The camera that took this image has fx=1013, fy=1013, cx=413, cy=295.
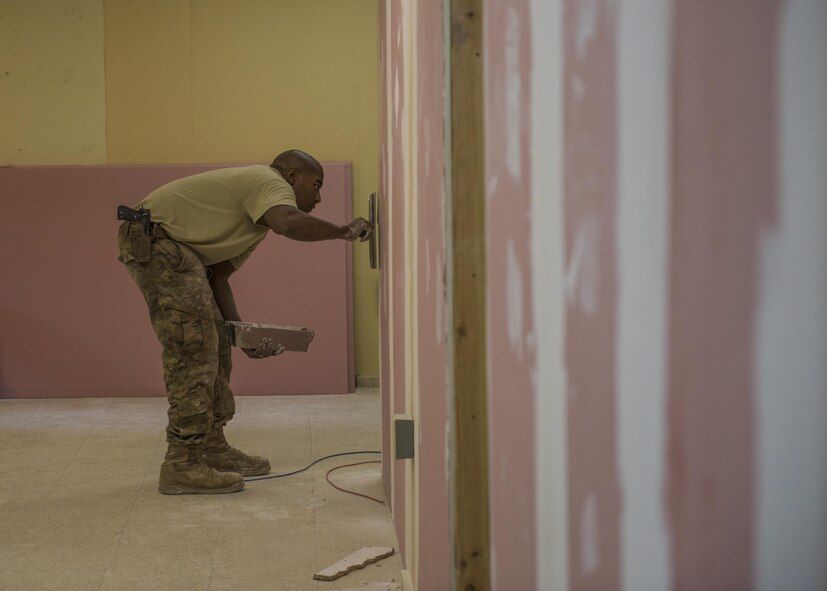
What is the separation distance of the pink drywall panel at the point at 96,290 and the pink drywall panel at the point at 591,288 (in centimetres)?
427

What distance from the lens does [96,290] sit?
5395 millimetres

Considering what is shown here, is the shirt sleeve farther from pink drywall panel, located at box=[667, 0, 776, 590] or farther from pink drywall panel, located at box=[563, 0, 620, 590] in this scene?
pink drywall panel, located at box=[667, 0, 776, 590]

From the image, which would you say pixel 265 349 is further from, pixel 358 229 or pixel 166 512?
pixel 166 512

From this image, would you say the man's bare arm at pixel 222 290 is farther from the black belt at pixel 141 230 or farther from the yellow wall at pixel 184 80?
the yellow wall at pixel 184 80

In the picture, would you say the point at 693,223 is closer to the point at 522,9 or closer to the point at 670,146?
the point at 670,146

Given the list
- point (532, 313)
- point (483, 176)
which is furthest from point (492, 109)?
point (532, 313)

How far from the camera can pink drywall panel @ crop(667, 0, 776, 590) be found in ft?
3.56

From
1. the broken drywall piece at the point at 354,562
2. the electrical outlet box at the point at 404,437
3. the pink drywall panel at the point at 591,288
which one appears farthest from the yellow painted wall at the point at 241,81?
the pink drywall panel at the point at 591,288

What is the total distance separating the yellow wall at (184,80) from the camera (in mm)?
5531

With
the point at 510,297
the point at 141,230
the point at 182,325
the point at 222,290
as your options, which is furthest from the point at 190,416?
the point at 510,297

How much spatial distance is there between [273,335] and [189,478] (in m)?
0.55

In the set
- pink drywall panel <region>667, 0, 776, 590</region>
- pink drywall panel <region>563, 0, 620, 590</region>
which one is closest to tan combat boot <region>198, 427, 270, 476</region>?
pink drywall panel <region>563, 0, 620, 590</region>

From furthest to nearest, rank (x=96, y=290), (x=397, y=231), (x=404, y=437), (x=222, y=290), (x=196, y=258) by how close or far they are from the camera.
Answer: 1. (x=96, y=290)
2. (x=222, y=290)
3. (x=196, y=258)
4. (x=397, y=231)
5. (x=404, y=437)

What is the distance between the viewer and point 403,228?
238cm
